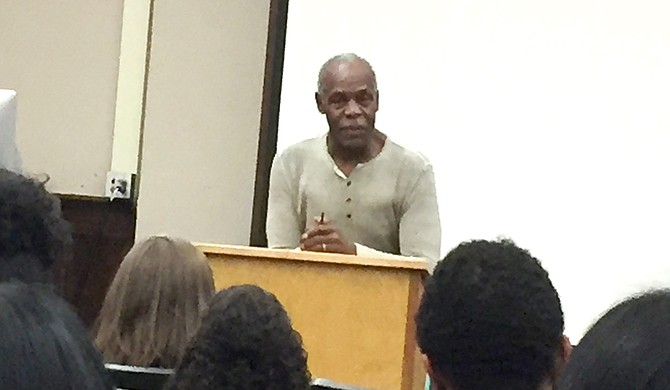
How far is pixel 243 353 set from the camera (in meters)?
1.23

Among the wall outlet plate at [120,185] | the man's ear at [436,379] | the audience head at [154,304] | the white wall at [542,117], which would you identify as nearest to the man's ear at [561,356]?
the man's ear at [436,379]

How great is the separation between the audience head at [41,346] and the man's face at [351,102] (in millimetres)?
2308

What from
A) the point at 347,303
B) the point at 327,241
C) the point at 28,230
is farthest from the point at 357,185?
the point at 28,230

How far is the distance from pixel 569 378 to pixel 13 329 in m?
0.50

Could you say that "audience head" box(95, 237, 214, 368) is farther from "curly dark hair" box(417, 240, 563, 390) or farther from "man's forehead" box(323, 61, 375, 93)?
"man's forehead" box(323, 61, 375, 93)

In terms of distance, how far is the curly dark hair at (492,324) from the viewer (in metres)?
1.39

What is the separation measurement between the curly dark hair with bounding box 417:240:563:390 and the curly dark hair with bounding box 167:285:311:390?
0.75 ft

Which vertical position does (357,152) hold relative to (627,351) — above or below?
above

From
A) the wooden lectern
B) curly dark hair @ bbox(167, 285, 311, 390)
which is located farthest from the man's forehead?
curly dark hair @ bbox(167, 285, 311, 390)

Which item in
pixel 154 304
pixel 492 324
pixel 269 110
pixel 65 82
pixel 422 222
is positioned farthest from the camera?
pixel 65 82

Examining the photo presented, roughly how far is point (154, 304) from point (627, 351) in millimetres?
1246

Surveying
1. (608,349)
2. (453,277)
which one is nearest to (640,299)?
(608,349)

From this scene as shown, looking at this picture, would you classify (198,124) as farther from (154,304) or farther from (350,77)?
(154,304)

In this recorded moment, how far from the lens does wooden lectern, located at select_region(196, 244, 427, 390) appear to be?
263 centimetres
